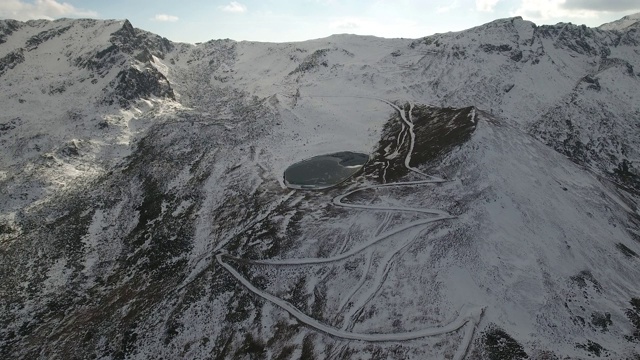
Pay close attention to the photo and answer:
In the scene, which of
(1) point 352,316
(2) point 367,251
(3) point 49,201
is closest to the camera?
(1) point 352,316

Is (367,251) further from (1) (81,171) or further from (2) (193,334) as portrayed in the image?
(1) (81,171)

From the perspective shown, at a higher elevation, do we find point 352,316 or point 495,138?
point 495,138

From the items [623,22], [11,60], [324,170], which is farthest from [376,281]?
[623,22]

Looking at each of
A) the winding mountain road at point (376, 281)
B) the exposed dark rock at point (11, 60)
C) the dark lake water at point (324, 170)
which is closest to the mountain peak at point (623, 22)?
the dark lake water at point (324, 170)

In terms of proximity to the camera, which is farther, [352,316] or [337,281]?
[337,281]

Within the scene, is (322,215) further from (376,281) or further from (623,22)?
(623,22)

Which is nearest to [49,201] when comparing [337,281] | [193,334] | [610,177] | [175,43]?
[193,334]
